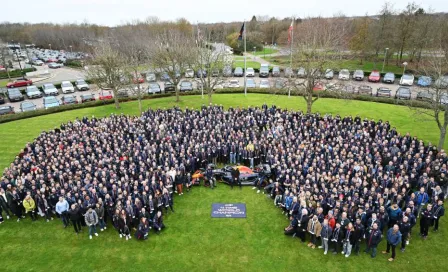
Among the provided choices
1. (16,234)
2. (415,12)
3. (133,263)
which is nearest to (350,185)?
(133,263)

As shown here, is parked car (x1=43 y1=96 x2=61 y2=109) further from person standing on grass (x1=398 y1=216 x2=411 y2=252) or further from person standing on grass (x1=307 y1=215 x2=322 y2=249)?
person standing on grass (x1=398 y1=216 x2=411 y2=252)

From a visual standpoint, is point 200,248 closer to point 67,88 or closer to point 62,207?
point 62,207

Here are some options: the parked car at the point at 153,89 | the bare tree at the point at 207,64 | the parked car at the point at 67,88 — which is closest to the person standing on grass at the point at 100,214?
the bare tree at the point at 207,64

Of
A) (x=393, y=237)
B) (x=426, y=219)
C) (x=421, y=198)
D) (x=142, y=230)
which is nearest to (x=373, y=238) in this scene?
(x=393, y=237)

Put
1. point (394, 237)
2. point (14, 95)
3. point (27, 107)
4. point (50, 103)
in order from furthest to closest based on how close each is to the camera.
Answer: point (14, 95), point (50, 103), point (27, 107), point (394, 237)

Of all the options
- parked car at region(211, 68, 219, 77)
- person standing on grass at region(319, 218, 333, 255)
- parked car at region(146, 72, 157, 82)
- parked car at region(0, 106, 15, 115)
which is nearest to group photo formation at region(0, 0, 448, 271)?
person standing on grass at region(319, 218, 333, 255)
